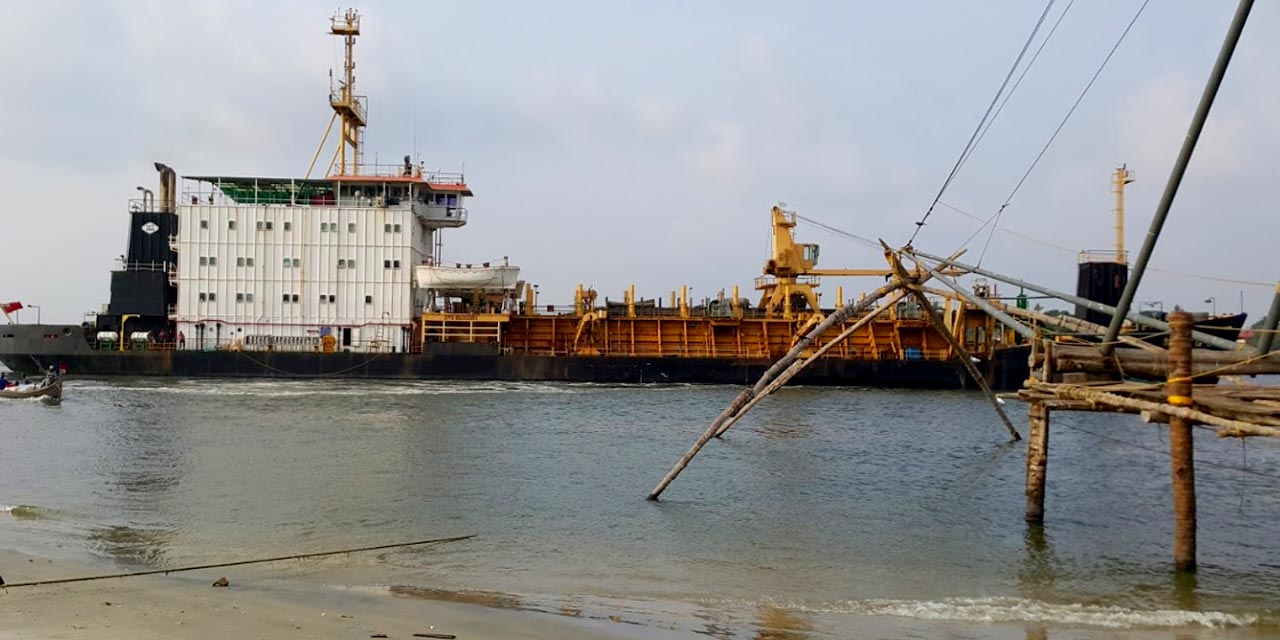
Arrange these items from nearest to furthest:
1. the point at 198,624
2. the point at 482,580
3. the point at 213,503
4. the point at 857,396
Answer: the point at 198,624
the point at 482,580
the point at 213,503
the point at 857,396

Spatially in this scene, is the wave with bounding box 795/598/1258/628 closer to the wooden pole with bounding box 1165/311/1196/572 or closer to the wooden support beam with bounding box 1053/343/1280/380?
the wooden pole with bounding box 1165/311/1196/572

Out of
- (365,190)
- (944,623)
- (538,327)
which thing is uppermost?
(365,190)

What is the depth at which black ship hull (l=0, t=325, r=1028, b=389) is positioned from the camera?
40.6 metres

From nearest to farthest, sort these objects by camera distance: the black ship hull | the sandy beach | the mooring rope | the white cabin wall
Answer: the sandy beach, the mooring rope, the black ship hull, the white cabin wall

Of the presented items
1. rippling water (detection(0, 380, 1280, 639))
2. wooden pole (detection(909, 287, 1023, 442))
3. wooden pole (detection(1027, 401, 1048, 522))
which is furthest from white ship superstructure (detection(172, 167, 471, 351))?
wooden pole (detection(1027, 401, 1048, 522))

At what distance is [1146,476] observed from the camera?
736 inches

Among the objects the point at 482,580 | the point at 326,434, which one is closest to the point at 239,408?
the point at 326,434

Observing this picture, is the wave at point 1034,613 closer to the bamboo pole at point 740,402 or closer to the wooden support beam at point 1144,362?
the wooden support beam at point 1144,362

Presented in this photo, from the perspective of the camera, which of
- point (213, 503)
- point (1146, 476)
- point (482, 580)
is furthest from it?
point (1146, 476)

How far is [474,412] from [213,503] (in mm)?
14249

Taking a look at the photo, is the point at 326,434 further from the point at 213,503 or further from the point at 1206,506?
the point at 1206,506

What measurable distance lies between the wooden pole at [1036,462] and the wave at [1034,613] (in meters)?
3.70

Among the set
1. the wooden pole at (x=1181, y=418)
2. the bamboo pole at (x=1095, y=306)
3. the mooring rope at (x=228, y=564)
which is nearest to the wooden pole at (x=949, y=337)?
the bamboo pole at (x=1095, y=306)

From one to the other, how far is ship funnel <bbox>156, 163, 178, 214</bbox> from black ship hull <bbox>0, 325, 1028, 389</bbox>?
770 cm
